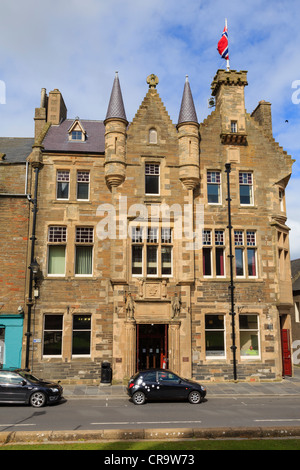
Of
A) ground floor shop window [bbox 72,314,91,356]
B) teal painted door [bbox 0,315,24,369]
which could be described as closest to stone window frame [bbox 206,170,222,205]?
ground floor shop window [bbox 72,314,91,356]

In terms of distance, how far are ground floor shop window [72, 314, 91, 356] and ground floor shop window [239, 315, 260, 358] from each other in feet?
31.2

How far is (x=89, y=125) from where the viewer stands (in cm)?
2994

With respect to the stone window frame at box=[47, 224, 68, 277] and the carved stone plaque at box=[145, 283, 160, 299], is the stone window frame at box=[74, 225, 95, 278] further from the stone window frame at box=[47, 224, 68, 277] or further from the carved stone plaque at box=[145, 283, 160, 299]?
the carved stone plaque at box=[145, 283, 160, 299]

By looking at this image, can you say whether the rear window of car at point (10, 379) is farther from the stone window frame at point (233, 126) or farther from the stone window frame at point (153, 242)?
the stone window frame at point (233, 126)

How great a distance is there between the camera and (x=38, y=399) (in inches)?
690

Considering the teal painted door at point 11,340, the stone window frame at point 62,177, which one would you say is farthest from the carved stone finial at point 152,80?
the teal painted door at point 11,340

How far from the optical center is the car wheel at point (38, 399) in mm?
17484

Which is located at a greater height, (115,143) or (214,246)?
(115,143)

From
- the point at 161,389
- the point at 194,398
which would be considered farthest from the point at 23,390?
the point at 194,398

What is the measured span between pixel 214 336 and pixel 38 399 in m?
11.5

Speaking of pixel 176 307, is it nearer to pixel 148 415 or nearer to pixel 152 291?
pixel 152 291

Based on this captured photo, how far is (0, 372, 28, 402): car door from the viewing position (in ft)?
57.2
